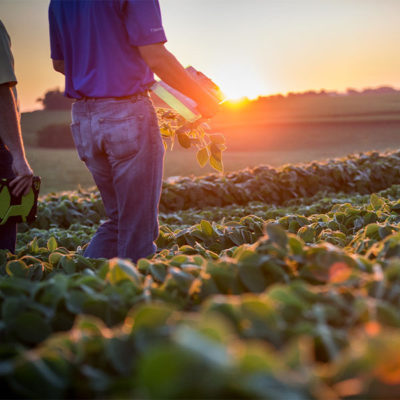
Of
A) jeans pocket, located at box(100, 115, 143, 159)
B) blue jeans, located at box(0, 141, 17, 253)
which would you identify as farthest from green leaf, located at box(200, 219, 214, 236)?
blue jeans, located at box(0, 141, 17, 253)

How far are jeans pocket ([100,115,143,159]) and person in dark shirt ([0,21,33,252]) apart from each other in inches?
21.6

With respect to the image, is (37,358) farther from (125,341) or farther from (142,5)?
(142,5)

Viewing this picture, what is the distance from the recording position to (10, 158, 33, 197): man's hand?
8.96 feet

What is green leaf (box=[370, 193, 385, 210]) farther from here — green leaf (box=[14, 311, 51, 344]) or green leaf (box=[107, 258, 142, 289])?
green leaf (box=[14, 311, 51, 344])

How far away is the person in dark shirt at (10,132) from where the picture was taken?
2598 mm

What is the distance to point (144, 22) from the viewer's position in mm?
2352

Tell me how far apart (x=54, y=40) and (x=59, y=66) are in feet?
0.59

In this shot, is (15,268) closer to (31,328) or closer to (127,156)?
(31,328)

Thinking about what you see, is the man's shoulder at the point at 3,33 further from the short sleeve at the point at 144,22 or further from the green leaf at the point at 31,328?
the green leaf at the point at 31,328

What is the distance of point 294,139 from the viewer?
37312 mm

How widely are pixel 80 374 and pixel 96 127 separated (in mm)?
1915

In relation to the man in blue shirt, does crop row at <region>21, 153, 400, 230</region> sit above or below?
below

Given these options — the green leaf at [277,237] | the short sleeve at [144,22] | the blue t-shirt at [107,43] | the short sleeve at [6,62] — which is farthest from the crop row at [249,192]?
the green leaf at [277,237]

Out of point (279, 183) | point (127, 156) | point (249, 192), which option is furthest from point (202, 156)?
point (279, 183)
